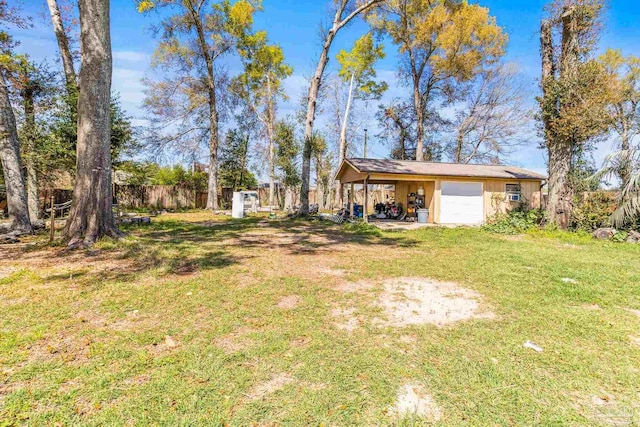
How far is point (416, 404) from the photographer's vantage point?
1.99 m

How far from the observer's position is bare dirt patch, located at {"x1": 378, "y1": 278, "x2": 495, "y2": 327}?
3.31m

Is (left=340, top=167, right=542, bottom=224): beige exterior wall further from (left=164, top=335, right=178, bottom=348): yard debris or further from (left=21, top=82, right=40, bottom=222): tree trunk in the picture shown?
(left=21, top=82, right=40, bottom=222): tree trunk

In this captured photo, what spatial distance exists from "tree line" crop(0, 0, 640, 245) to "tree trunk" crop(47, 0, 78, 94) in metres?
0.04

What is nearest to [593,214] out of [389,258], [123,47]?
[389,258]

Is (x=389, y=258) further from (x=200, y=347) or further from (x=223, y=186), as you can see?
(x=223, y=186)

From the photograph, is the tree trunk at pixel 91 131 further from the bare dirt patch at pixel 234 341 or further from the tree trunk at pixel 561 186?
the tree trunk at pixel 561 186

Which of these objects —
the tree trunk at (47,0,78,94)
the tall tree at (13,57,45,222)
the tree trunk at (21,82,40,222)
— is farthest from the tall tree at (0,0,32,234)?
the tree trunk at (47,0,78,94)

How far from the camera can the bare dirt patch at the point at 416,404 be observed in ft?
6.23

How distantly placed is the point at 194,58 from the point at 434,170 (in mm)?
14313

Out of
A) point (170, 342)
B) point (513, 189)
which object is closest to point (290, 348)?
point (170, 342)

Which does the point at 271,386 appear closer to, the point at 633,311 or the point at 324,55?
the point at 633,311

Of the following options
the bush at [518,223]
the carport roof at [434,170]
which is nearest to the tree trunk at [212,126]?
the carport roof at [434,170]

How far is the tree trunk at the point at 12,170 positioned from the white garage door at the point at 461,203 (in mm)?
13950

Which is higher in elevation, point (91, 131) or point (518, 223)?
point (91, 131)
